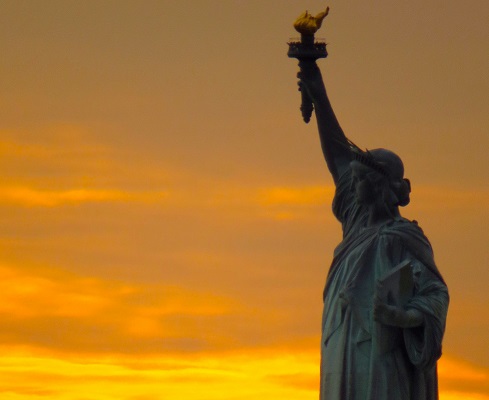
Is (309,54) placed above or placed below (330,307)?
above

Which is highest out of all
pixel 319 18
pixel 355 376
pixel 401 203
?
pixel 319 18

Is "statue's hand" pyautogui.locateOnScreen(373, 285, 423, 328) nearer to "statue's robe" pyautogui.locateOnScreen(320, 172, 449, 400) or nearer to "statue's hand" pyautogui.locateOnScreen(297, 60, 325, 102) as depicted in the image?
"statue's robe" pyautogui.locateOnScreen(320, 172, 449, 400)

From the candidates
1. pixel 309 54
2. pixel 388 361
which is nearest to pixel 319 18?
pixel 309 54

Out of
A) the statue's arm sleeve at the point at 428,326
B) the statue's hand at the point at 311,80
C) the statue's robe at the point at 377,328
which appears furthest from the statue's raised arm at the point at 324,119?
the statue's arm sleeve at the point at 428,326

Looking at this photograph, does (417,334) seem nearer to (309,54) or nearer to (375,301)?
(375,301)

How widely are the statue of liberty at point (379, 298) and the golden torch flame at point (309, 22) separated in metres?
0.10

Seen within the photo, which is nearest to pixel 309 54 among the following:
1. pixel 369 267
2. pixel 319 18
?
pixel 319 18

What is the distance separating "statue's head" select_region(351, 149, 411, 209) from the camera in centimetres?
2919

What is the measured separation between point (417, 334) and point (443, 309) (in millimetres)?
435

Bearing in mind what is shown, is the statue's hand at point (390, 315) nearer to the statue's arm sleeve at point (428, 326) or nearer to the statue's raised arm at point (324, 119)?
the statue's arm sleeve at point (428, 326)

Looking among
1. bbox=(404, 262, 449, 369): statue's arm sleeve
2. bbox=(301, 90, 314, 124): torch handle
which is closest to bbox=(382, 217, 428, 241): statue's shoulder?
bbox=(404, 262, 449, 369): statue's arm sleeve

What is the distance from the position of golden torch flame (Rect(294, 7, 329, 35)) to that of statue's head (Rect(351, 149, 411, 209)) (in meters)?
1.71

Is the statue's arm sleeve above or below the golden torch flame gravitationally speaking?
below

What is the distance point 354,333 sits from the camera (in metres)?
28.8
